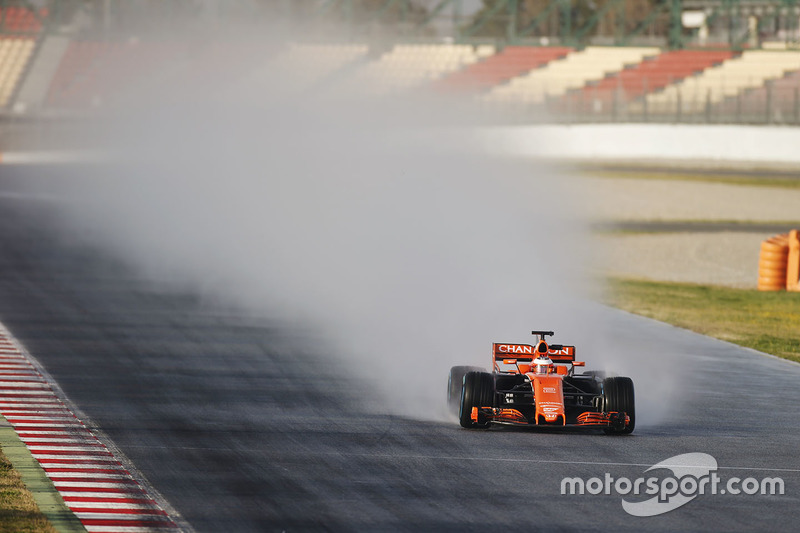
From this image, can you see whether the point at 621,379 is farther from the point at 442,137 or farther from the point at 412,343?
the point at 442,137

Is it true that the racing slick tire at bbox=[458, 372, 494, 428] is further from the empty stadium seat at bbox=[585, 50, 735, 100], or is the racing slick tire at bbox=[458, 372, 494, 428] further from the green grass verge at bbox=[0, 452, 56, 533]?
the empty stadium seat at bbox=[585, 50, 735, 100]

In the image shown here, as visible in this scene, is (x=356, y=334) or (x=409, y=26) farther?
(x=409, y=26)

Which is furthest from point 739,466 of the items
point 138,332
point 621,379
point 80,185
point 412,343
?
point 80,185

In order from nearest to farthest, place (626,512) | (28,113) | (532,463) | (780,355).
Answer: (626,512)
(532,463)
(780,355)
(28,113)

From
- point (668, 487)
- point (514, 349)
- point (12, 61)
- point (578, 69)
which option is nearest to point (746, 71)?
point (578, 69)

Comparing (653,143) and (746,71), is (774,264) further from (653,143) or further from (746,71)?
(746,71)

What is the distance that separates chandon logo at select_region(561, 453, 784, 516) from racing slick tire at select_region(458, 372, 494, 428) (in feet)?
5.24

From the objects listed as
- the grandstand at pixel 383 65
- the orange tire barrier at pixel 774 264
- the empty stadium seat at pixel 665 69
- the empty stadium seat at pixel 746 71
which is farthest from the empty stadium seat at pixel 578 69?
the orange tire barrier at pixel 774 264

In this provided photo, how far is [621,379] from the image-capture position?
34.4ft

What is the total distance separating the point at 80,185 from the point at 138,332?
85.1ft

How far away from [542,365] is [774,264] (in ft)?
46.3

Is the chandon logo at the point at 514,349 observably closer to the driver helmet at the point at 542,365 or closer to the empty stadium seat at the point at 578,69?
the driver helmet at the point at 542,365

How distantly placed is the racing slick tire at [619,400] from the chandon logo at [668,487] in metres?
1.04

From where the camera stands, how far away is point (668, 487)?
8656 millimetres
